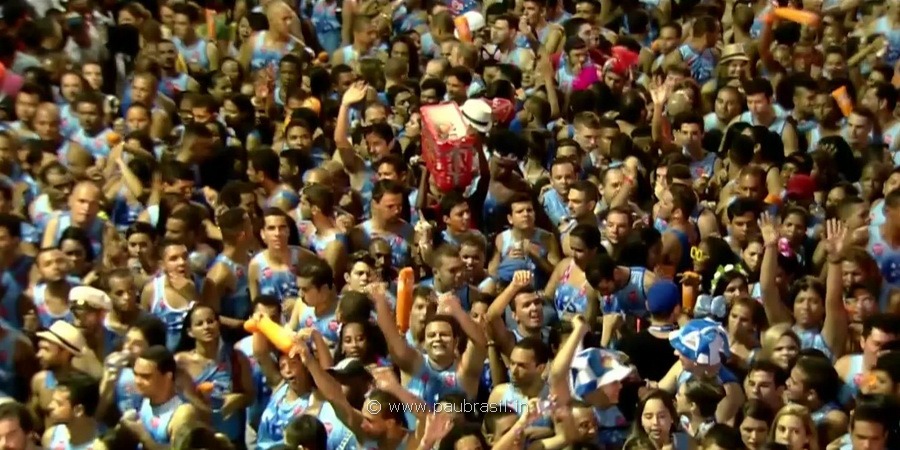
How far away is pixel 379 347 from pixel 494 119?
287cm

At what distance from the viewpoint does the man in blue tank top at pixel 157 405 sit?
7133mm

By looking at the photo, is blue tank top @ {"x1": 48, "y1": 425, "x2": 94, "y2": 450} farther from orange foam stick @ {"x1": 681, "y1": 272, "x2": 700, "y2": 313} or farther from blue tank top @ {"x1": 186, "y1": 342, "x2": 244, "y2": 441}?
orange foam stick @ {"x1": 681, "y1": 272, "x2": 700, "y2": 313}

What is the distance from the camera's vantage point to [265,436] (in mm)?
7316

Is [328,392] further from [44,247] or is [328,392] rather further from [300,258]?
[44,247]

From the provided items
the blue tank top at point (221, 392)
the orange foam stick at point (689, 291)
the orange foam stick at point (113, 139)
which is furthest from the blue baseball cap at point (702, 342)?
the orange foam stick at point (113, 139)

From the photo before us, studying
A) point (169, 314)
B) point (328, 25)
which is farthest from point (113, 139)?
point (328, 25)

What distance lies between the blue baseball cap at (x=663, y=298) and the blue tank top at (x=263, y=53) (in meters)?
4.79

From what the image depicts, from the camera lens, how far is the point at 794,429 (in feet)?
21.7

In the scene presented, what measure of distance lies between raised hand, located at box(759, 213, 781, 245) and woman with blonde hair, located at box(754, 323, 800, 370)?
2.24ft

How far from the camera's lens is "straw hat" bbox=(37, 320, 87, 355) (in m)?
7.68

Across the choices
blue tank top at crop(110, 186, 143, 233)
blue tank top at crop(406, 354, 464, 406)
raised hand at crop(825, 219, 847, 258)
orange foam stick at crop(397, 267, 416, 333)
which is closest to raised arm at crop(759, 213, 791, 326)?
raised hand at crop(825, 219, 847, 258)

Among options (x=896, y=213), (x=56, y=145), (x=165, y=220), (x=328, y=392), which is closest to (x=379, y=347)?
(x=328, y=392)

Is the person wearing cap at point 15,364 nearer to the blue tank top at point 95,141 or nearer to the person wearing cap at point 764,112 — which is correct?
the blue tank top at point 95,141

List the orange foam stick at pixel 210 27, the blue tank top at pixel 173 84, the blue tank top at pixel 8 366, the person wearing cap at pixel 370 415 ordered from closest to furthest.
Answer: the person wearing cap at pixel 370 415 < the blue tank top at pixel 8 366 < the blue tank top at pixel 173 84 < the orange foam stick at pixel 210 27
